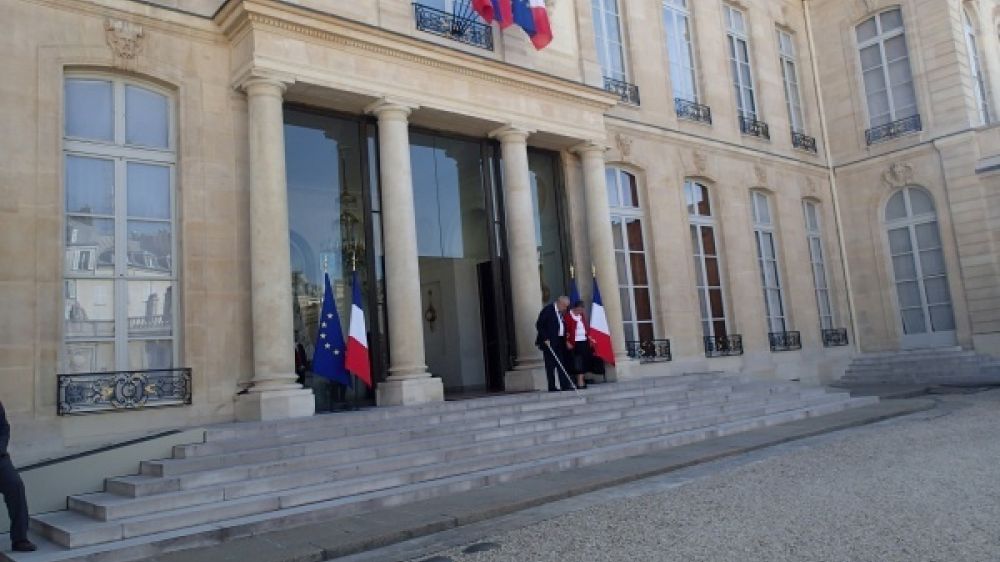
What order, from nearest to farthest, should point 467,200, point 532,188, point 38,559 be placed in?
point 38,559
point 467,200
point 532,188

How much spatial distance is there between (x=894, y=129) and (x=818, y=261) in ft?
10.8

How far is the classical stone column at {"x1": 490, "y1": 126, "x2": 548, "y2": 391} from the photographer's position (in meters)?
10.3

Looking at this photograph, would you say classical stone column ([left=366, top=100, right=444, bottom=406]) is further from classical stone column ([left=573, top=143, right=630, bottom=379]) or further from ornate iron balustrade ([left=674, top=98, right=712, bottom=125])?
ornate iron balustrade ([left=674, top=98, right=712, bottom=125])

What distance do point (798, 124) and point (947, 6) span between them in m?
3.63

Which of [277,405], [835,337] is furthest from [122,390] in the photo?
[835,337]

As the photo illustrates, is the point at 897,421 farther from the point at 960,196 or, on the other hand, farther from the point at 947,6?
the point at 947,6

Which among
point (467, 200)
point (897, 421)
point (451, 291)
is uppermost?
point (467, 200)

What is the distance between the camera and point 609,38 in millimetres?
13141

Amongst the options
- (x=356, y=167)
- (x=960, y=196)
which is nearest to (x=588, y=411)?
(x=356, y=167)

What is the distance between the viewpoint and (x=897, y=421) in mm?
8984

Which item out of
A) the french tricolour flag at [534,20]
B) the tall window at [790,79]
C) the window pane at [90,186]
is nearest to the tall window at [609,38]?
the french tricolour flag at [534,20]

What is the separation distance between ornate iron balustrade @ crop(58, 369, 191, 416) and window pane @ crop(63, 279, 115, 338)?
18.0 inches

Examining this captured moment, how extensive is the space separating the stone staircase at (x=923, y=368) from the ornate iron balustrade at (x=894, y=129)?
4.69 meters

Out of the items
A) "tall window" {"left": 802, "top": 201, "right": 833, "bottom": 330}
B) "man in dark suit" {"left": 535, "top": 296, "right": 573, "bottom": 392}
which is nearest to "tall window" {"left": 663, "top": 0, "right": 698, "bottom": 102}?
"tall window" {"left": 802, "top": 201, "right": 833, "bottom": 330}
